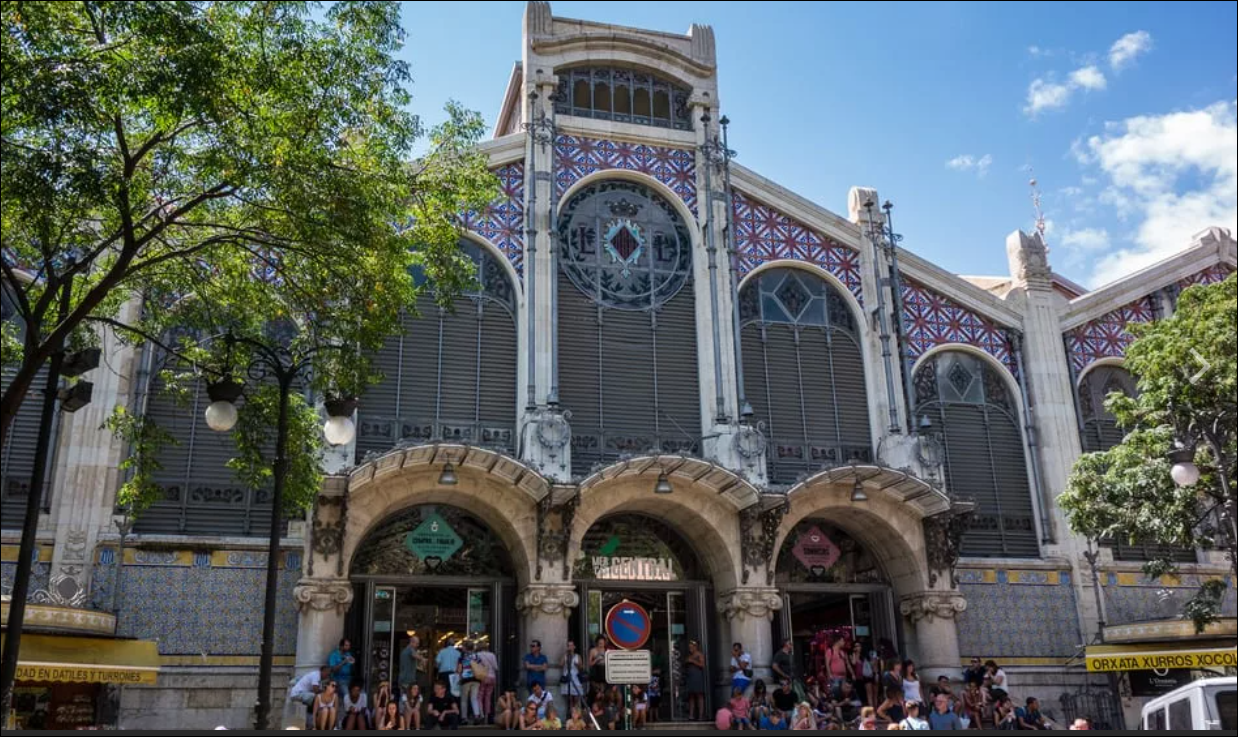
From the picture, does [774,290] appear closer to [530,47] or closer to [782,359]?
[782,359]

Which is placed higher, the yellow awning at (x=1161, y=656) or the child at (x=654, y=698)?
the yellow awning at (x=1161, y=656)

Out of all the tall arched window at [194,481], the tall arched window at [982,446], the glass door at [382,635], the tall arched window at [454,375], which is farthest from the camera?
the tall arched window at [982,446]

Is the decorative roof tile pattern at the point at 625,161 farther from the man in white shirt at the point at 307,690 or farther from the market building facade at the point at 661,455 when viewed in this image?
the man in white shirt at the point at 307,690

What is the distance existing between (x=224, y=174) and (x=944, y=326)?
17632mm

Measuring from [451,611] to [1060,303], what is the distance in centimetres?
1625

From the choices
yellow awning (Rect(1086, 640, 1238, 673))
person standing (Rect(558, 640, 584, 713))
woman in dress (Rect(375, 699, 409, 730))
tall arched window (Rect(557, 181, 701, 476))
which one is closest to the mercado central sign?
tall arched window (Rect(557, 181, 701, 476))

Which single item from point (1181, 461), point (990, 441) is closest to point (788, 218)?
point (990, 441)

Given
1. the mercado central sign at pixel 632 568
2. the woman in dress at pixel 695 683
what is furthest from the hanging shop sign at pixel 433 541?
the woman in dress at pixel 695 683

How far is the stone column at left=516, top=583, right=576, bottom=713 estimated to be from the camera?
19.6 m

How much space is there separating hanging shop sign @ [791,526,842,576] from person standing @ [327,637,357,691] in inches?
377

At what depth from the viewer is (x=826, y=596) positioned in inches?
907

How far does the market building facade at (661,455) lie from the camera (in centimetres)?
1911

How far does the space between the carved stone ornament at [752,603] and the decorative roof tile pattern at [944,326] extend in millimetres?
7354

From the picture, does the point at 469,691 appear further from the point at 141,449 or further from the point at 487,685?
Result: the point at 141,449
